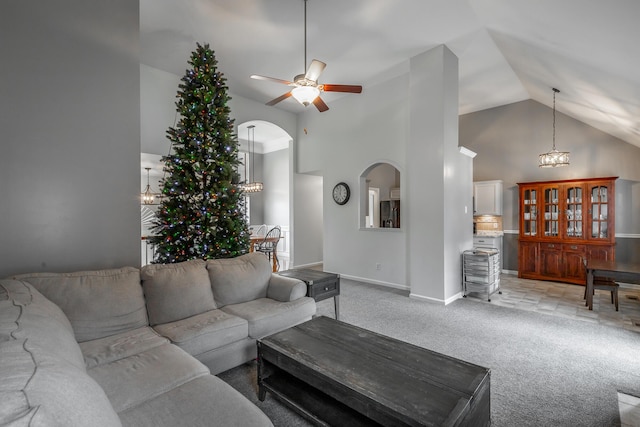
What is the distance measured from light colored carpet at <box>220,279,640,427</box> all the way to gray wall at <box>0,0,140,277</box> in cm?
187

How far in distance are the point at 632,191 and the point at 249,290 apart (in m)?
6.83

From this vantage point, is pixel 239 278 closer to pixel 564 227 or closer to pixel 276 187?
pixel 564 227

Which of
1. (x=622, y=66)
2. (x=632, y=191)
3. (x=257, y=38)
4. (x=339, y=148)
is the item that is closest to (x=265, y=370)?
(x=257, y=38)

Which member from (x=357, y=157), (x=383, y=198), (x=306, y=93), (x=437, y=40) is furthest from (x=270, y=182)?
(x=437, y=40)

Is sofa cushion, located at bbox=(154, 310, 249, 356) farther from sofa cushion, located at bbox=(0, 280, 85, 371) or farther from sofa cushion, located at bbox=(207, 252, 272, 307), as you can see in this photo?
sofa cushion, located at bbox=(0, 280, 85, 371)

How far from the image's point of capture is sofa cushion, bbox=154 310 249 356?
85.9 inches

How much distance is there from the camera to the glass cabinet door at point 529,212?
6.06 meters

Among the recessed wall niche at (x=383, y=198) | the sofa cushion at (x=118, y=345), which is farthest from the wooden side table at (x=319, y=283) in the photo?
the recessed wall niche at (x=383, y=198)

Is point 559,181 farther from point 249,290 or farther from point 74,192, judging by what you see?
point 74,192

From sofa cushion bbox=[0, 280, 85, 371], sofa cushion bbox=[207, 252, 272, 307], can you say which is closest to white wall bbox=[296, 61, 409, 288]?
sofa cushion bbox=[207, 252, 272, 307]

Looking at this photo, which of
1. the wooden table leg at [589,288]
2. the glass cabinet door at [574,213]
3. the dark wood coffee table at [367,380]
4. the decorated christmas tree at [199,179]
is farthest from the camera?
the glass cabinet door at [574,213]

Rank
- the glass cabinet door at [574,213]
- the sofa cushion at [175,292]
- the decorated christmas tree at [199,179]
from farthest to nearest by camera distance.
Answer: the glass cabinet door at [574,213], the decorated christmas tree at [199,179], the sofa cushion at [175,292]

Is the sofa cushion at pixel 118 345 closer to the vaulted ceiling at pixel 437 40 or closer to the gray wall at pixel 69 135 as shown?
the gray wall at pixel 69 135

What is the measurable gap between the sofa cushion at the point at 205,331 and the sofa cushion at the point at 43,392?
1264mm
